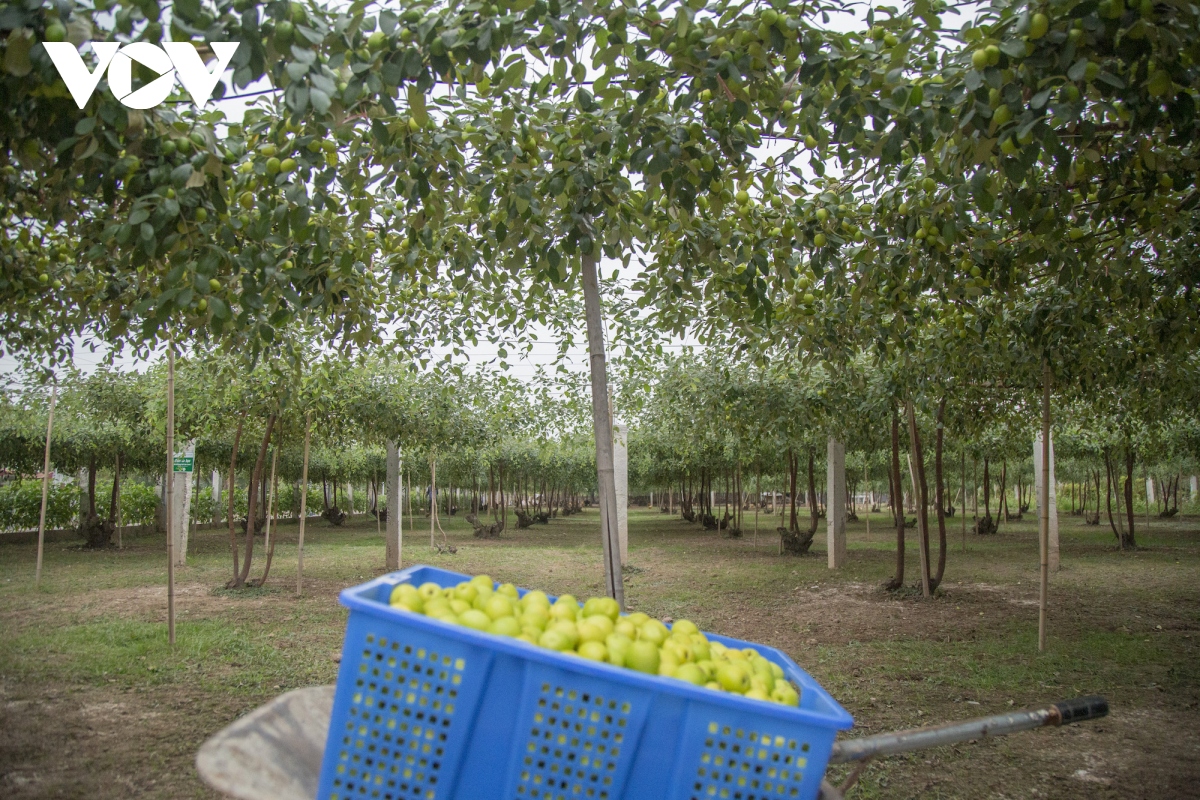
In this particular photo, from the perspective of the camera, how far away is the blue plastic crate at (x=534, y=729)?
4.87 ft

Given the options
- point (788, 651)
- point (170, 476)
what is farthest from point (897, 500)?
point (170, 476)

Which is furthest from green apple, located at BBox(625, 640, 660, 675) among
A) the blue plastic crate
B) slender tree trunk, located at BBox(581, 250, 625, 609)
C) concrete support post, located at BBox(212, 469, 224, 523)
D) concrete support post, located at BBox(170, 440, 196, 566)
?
concrete support post, located at BBox(212, 469, 224, 523)

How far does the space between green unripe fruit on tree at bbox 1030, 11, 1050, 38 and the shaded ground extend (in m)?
3.57

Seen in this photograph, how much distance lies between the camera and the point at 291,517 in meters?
33.1

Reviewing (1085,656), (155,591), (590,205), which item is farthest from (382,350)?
(155,591)

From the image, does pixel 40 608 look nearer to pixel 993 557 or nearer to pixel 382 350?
pixel 382 350

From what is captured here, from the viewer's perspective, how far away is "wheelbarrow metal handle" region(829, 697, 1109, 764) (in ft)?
5.55

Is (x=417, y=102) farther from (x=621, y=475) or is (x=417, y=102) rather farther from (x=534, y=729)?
(x=621, y=475)

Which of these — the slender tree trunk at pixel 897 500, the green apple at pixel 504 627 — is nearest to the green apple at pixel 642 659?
the green apple at pixel 504 627

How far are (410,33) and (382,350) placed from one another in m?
3.37

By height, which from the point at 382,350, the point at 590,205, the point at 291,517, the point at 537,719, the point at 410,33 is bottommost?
the point at 291,517

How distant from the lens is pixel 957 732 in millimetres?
1729
